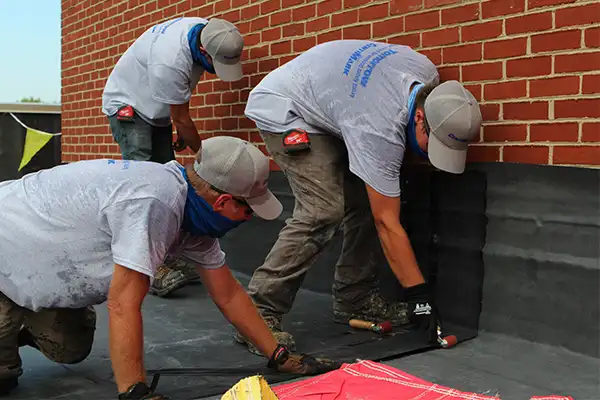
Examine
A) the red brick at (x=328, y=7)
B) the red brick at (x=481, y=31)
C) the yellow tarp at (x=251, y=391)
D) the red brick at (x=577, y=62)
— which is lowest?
the yellow tarp at (x=251, y=391)

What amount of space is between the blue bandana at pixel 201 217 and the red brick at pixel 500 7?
1.74 m

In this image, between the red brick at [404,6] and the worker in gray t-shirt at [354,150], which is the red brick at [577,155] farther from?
the red brick at [404,6]

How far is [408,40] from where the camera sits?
3996mm

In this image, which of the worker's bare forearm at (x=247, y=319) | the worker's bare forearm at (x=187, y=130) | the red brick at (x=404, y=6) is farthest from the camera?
the worker's bare forearm at (x=187, y=130)

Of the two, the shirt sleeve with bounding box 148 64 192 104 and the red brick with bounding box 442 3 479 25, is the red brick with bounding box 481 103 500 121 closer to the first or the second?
the red brick with bounding box 442 3 479 25

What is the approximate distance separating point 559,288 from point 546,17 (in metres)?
1.22

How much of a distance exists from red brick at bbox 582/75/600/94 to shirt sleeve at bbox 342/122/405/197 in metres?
0.82

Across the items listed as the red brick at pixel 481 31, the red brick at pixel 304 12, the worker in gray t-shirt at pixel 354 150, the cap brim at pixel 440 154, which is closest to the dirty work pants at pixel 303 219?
the worker in gray t-shirt at pixel 354 150

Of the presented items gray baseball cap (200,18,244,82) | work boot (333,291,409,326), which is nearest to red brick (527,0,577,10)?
work boot (333,291,409,326)

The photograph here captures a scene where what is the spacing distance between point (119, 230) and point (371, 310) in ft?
6.15

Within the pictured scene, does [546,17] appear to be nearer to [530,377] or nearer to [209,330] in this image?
[530,377]

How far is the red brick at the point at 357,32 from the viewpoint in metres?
4.23

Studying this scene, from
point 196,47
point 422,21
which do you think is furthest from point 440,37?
point 196,47

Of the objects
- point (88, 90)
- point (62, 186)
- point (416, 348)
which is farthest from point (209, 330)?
point (88, 90)
